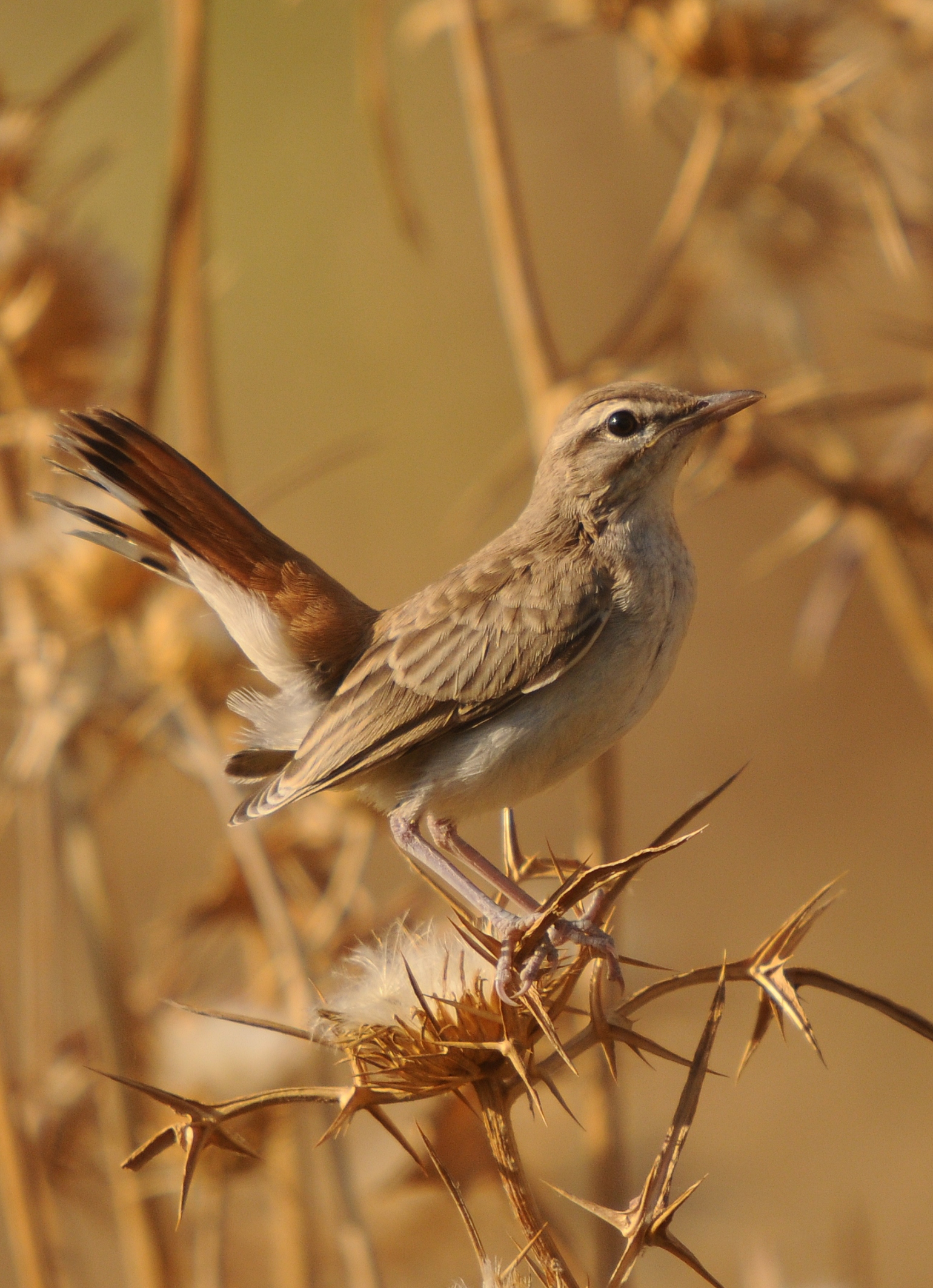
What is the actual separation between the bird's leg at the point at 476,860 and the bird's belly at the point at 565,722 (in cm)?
12

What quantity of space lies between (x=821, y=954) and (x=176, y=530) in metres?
6.86

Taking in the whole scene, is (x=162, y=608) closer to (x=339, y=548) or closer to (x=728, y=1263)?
(x=728, y=1263)

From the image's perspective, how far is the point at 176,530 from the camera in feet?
10.1

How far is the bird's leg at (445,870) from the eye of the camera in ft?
8.35

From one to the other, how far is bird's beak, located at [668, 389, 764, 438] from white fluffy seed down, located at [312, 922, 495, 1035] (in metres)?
1.38

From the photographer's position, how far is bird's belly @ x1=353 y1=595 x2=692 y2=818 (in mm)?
2842

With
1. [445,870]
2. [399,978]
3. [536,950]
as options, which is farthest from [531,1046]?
[445,870]

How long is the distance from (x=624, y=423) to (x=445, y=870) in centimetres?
121

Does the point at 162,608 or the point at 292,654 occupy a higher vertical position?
the point at 162,608

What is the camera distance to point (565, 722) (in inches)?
Result: 112

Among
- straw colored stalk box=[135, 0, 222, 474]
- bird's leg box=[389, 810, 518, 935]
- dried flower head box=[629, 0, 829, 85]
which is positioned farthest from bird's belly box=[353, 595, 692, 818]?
dried flower head box=[629, 0, 829, 85]

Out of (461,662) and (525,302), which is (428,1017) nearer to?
(461,662)

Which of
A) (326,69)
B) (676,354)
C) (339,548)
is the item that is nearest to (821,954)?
(339,548)

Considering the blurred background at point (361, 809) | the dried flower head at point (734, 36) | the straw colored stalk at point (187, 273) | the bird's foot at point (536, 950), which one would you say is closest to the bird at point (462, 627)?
Result: the bird's foot at point (536, 950)
